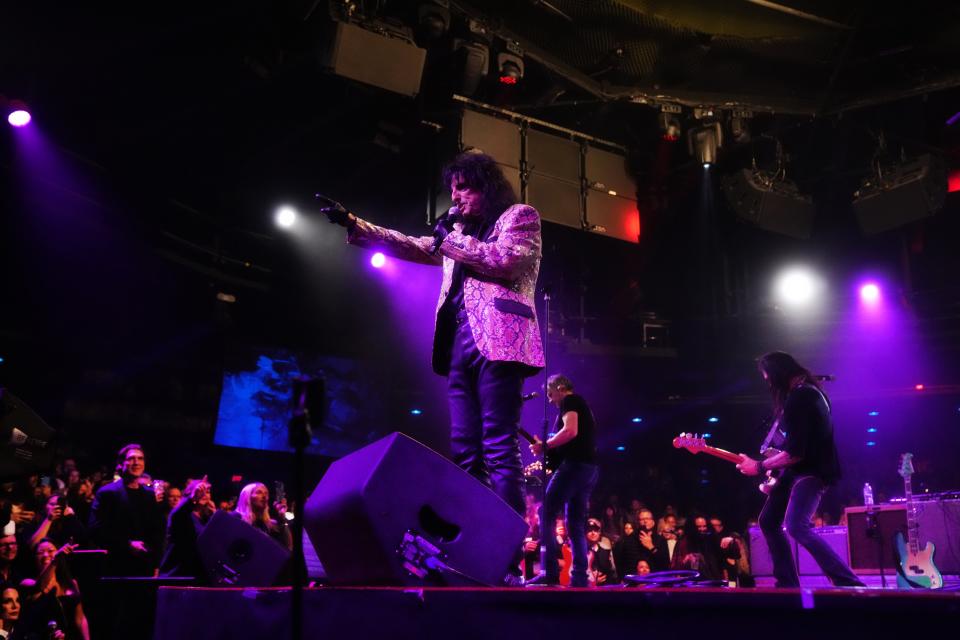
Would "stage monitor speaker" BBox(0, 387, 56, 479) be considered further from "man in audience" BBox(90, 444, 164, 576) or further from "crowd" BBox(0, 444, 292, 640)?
"man in audience" BBox(90, 444, 164, 576)

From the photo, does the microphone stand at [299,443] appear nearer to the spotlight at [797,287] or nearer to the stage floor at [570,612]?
the stage floor at [570,612]

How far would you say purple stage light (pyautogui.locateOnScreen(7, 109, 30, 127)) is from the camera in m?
8.28

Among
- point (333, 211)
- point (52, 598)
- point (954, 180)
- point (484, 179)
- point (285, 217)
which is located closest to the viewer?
point (333, 211)

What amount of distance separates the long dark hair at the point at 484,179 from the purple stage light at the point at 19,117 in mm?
6827

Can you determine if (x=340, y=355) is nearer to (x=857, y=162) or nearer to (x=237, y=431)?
(x=237, y=431)

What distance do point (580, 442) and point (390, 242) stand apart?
351 centimetres

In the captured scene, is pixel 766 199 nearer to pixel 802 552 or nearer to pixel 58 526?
pixel 802 552

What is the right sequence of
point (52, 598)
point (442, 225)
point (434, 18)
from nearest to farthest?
point (442, 225) → point (52, 598) → point (434, 18)

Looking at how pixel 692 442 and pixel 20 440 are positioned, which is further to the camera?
pixel 692 442

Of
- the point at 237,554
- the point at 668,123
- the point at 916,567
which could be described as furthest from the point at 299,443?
the point at 668,123

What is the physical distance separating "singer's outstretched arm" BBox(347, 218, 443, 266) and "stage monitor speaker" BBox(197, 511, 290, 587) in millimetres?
2596

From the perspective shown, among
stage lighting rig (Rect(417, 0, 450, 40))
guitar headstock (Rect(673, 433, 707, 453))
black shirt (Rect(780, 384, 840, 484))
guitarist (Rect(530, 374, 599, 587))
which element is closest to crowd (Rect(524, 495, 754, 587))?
guitar headstock (Rect(673, 433, 707, 453))

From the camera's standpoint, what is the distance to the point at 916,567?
657 cm

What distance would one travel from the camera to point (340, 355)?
574 inches
